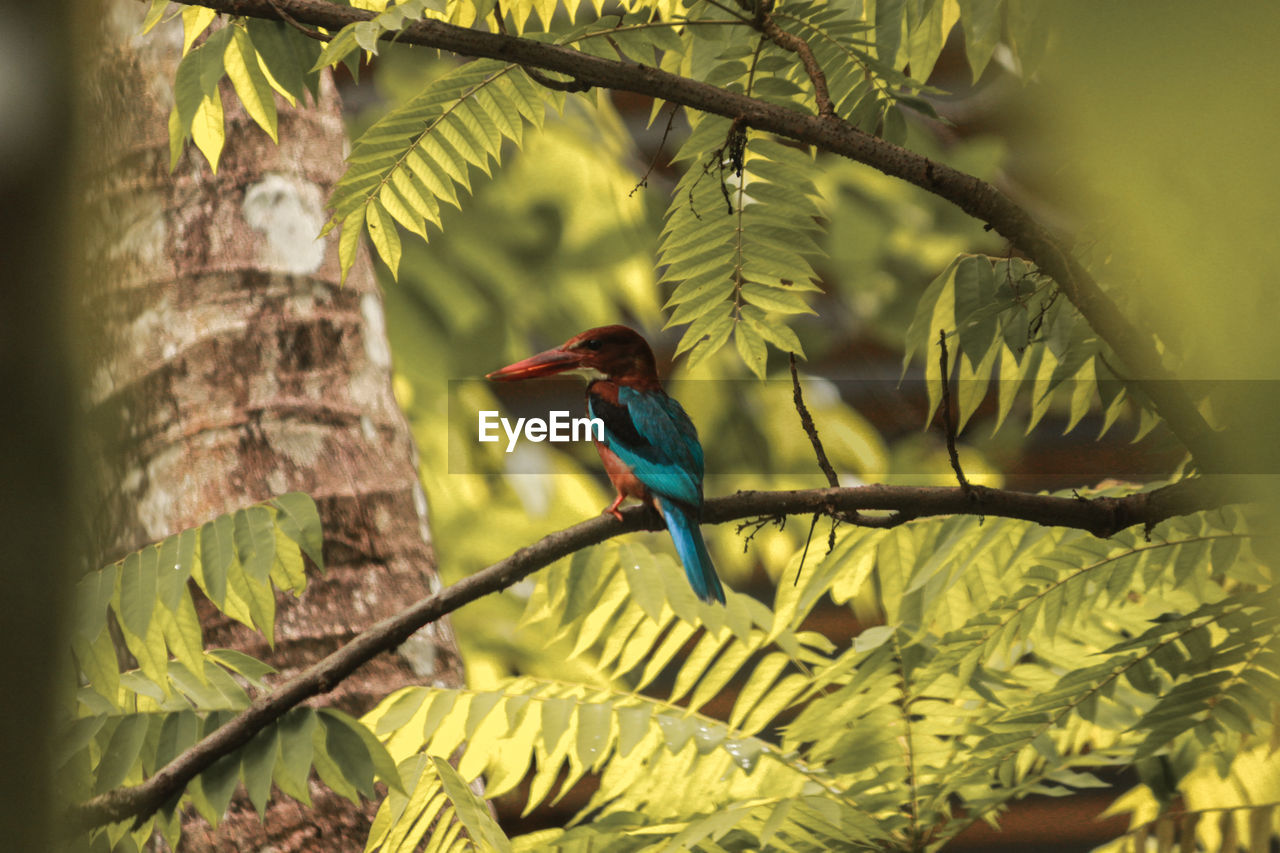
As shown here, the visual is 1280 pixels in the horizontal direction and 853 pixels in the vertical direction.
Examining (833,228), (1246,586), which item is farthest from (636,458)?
(833,228)

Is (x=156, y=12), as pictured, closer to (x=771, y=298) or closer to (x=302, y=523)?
(x=302, y=523)

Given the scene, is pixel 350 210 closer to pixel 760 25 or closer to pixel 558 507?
pixel 760 25

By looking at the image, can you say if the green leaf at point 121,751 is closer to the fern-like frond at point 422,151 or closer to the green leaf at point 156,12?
the fern-like frond at point 422,151

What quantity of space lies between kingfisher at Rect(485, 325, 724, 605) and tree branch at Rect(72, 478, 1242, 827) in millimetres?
143

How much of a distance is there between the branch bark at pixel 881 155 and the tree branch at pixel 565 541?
10 centimetres

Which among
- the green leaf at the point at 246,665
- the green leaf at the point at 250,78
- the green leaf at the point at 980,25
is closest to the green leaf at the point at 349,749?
the green leaf at the point at 246,665

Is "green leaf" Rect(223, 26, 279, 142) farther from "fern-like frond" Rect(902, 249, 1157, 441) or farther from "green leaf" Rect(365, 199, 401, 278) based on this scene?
"fern-like frond" Rect(902, 249, 1157, 441)

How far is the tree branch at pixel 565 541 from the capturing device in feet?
1.98

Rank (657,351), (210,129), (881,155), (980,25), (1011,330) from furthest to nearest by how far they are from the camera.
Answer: (657,351), (210,129), (1011,330), (980,25), (881,155)

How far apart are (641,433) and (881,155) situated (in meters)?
0.50

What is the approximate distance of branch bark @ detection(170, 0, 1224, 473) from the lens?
1.62 feet

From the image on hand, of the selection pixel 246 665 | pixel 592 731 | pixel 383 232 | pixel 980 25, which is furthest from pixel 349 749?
pixel 980 25

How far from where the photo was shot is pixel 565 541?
695 mm

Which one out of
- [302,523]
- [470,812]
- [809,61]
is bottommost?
[470,812]
